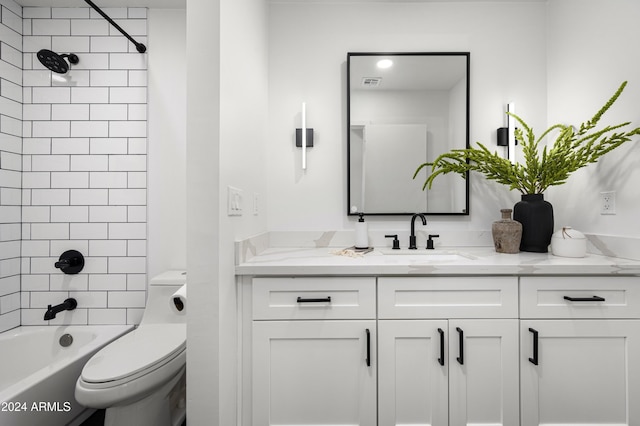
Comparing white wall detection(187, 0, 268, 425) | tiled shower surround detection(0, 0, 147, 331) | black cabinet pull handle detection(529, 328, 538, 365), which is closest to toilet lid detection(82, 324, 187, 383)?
white wall detection(187, 0, 268, 425)

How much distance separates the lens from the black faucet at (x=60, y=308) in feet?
5.69

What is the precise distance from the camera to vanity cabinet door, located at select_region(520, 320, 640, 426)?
3.93 ft

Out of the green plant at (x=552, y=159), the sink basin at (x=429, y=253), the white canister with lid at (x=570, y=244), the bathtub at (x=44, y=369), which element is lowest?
the bathtub at (x=44, y=369)

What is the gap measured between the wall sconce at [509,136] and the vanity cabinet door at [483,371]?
1053 millimetres

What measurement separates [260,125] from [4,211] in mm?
1616

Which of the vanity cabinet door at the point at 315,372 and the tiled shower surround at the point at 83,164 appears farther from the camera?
the tiled shower surround at the point at 83,164

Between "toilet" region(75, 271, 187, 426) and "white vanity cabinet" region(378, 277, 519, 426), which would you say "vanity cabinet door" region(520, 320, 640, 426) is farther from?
"toilet" region(75, 271, 187, 426)

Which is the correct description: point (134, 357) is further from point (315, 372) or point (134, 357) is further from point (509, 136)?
point (509, 136)

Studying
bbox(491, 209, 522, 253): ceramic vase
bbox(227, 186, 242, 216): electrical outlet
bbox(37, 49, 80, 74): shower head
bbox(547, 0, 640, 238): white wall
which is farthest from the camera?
bbox(37, 49, 80, 74): shower head

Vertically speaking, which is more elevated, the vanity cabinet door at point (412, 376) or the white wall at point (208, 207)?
the white wall at point (208, 207)

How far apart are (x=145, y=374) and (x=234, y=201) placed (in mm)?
800

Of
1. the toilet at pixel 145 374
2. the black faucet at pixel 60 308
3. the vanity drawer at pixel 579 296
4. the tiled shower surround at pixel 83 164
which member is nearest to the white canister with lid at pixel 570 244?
the vanity drawer at pixel 579 296

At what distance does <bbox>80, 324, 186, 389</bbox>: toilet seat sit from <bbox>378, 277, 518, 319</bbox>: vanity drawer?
975mm

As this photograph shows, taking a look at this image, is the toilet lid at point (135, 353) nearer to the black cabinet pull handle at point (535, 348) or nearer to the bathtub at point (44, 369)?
the bathtub at point (44, 369)
